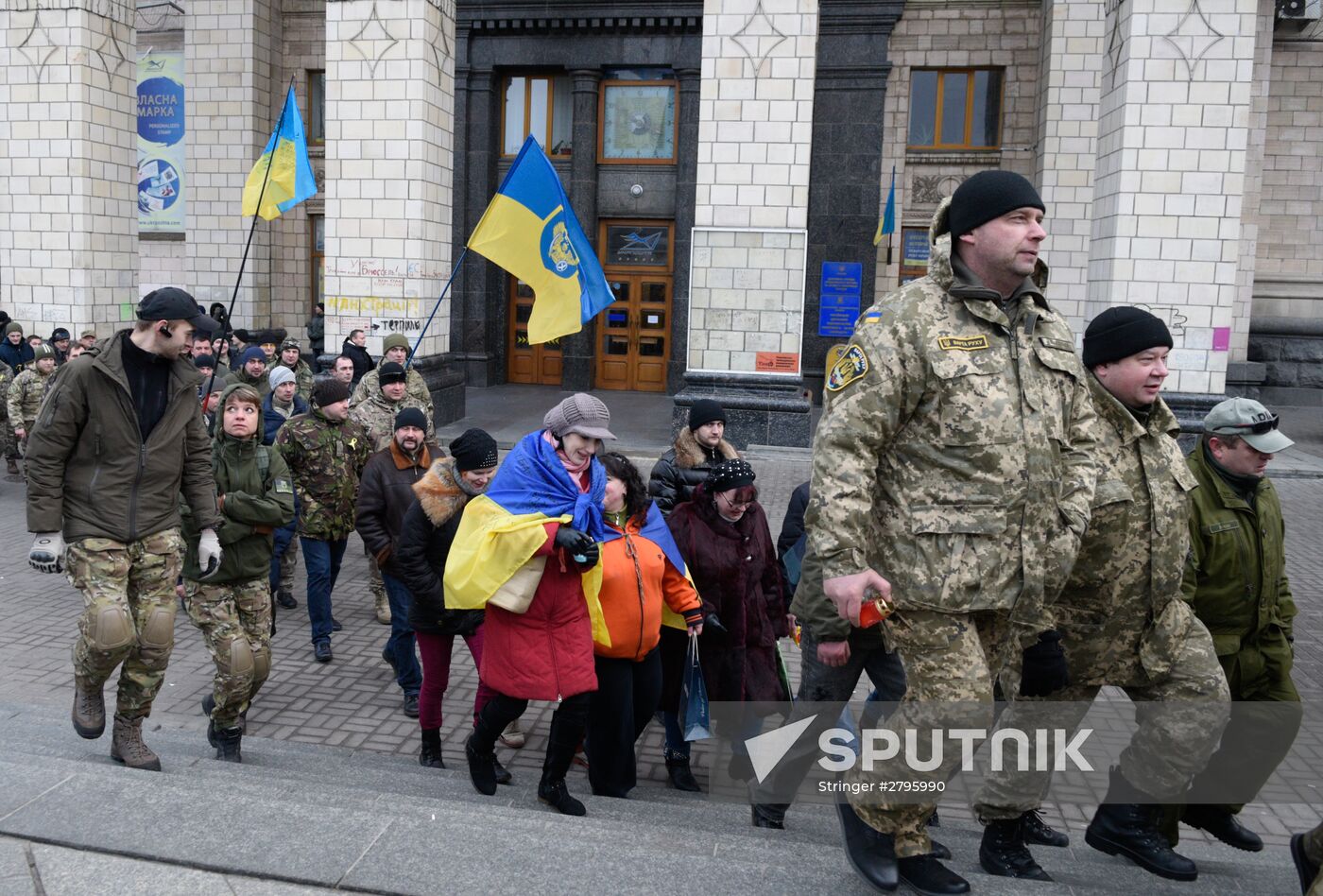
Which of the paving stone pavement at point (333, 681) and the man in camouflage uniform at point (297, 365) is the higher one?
the man in camouflage uniform at point (297, 365)

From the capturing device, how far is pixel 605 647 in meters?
4.37

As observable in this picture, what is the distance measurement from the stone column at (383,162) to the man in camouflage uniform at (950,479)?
1275cm

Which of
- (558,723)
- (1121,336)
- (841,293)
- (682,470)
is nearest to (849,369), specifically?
(1121,336)

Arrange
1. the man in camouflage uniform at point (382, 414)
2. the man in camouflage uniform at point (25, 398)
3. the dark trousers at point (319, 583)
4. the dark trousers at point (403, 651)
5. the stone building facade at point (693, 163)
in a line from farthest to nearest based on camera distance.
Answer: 1. the stone building facade at point (693, 163)
2. the man in camouflage uniform at point (25, 398)
3. the man in camouflage uniform at point (382, 414)
4. the dark trousers at point (319, 583)
5. the dark trousers at point (403, 651)

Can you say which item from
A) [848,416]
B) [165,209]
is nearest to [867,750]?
[848,416]

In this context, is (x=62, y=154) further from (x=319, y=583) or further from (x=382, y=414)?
(x=319, y=583)

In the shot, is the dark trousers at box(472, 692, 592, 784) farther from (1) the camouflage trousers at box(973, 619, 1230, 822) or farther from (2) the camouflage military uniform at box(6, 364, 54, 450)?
(2) the camouflage military uniform at box(6, 364, 54, 450)

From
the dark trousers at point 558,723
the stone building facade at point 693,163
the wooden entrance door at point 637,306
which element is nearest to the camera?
the dark trousers at point 558,723

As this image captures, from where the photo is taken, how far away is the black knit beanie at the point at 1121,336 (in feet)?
11.2

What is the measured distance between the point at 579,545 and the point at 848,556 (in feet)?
4.48

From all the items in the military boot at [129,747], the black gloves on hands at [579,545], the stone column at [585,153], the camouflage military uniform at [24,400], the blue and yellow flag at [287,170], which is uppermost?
the stone column at [585,153]

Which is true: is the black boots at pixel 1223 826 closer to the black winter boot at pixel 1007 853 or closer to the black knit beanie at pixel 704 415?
the black winter boot at pixel 1007 853

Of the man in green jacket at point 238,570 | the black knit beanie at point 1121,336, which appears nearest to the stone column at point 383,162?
the man in green jacket at point 238,570

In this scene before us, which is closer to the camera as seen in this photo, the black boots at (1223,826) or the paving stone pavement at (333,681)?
the black boots at (1223,826)
